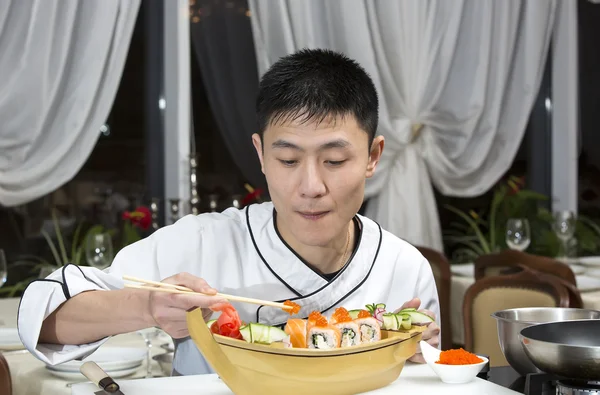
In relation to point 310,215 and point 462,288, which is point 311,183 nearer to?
point 310,215

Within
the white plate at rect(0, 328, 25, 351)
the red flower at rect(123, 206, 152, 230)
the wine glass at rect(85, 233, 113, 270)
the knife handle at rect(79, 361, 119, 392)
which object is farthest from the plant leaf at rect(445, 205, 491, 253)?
the knife handle at rect(79, 361, 119, 392)

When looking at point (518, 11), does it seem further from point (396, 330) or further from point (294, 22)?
point (396, 330)

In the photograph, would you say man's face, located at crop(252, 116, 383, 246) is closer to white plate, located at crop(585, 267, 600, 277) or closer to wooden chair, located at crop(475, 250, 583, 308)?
wooden chair, located at crop(475, 250, 583, 308)

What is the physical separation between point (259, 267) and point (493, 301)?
4.65 feet

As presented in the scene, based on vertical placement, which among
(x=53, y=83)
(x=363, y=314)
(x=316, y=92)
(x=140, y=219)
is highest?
(x=53, y=83)

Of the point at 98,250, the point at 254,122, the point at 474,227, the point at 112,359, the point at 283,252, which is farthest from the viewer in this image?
the point at 474,227

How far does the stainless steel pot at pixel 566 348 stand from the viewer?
45.4 inches

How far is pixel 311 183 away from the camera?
1.50m

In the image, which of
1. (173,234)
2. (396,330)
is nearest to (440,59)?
(173,234)

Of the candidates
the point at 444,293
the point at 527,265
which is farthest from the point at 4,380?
the point at 444,293

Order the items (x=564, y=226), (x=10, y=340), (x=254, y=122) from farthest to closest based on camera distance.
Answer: (x=254, y=122), (x=564, y=226), (x=10, y=340)

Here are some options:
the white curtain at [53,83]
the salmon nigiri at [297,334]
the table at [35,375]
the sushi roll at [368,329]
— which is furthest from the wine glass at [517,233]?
the salmon nigiri at [297,334]

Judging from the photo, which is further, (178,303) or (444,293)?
(444,293)

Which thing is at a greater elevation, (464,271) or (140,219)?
(140,219)
